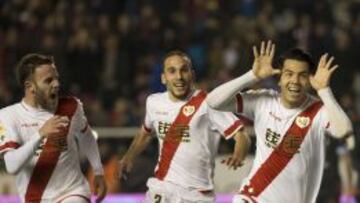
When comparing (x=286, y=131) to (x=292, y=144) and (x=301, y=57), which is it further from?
(x=301, y=57)

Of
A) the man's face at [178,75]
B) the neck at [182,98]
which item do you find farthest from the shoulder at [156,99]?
the man's face at [178,75]

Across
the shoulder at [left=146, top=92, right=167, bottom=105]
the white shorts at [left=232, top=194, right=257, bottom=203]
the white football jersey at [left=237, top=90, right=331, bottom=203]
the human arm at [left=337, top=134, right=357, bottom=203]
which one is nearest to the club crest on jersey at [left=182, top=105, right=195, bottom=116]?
the shoulder at [left=146, top=92, right=167, bottom=105]

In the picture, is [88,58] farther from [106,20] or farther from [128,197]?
[128,197]

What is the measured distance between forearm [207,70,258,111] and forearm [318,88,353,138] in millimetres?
578

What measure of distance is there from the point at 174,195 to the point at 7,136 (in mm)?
1574

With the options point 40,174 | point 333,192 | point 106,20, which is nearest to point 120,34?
point 106,20

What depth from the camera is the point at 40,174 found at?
8.90 metres

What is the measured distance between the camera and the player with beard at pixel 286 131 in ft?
28.5

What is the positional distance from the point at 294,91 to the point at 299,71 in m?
0.16

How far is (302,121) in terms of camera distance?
8805 mm

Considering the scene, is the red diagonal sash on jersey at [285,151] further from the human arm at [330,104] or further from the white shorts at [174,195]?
the white shorts at [174,195]

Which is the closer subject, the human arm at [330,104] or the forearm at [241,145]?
the human arm at [330,104]

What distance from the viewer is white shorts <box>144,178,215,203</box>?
9.44 meters

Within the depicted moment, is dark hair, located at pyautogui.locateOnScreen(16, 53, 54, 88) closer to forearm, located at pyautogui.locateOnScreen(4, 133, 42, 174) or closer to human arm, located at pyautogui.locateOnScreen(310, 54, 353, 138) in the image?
forearm, located at pyautogui.locateOnScreen(4, 133, 42, 174)
